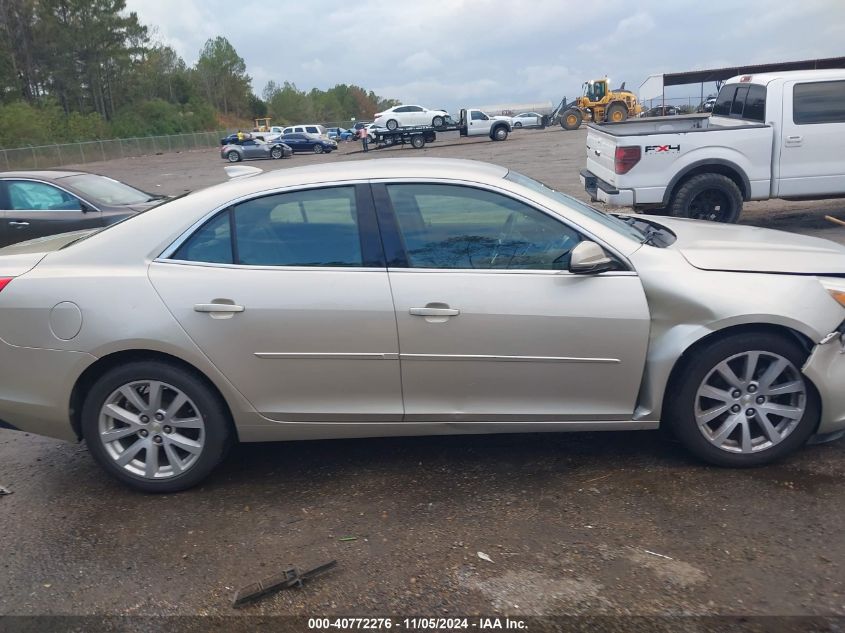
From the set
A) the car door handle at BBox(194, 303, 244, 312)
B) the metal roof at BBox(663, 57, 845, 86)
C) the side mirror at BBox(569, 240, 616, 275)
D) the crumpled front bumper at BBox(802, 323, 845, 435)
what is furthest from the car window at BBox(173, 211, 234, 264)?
the metal roof at BBox(663, 57, 845, 86)

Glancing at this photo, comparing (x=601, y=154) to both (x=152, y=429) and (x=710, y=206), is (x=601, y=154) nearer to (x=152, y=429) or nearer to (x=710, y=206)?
(x=710, y=206)

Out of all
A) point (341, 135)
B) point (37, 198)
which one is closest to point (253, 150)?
point (341, 135)

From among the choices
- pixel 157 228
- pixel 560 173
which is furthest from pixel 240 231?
pixel 560 173

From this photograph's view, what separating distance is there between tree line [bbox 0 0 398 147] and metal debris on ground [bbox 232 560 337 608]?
6581 centimetres

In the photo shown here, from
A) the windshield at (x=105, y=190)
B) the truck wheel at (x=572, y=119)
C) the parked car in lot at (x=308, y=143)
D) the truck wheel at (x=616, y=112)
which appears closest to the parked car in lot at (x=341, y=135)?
the parked car in lot at (x=308, y=143)

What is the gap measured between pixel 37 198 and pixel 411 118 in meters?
38.0

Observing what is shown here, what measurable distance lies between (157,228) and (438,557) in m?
2.18

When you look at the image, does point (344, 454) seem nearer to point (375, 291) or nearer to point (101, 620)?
point (375, 291)

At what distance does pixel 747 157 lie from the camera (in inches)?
362

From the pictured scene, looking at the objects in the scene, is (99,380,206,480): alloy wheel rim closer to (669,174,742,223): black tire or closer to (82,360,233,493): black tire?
(82,360,233,493): black tire

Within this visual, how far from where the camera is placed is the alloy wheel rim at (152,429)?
3.81 metres

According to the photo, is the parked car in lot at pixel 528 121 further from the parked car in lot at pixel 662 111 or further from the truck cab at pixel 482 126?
the parked car in lot at pixel 662 111

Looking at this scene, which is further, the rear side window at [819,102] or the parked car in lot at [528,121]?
the parked car in lot at [528,121]

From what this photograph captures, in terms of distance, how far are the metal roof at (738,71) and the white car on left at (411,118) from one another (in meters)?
13.0
